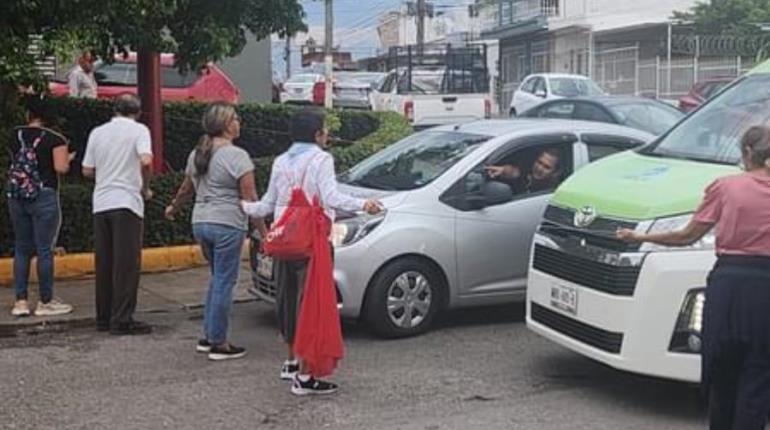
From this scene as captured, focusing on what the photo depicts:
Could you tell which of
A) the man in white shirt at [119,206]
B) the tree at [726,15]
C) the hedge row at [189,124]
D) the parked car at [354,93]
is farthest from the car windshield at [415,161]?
the tree at [726,15]

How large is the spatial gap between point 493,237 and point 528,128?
0.94 meters

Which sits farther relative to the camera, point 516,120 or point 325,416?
point 516,120

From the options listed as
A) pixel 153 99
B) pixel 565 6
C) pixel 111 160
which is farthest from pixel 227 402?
pixel 565 6

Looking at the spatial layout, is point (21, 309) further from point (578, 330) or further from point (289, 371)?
point (578, 330)

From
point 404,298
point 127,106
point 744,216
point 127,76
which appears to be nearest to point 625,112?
point 127,76

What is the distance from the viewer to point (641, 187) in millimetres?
6172

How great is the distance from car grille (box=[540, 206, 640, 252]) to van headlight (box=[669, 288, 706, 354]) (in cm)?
37

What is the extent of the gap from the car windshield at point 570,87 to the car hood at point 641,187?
2108 cm

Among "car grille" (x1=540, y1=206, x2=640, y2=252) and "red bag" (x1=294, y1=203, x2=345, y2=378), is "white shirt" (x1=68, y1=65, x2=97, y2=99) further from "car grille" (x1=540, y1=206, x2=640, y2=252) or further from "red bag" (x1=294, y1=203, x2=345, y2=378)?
"car grille" (x1=540, y1=206, x2=640, y2=252)

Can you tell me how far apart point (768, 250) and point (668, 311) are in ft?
3.72

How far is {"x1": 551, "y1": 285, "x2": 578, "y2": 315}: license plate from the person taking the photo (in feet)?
20.8

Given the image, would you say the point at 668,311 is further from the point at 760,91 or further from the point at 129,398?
the point at 129,398

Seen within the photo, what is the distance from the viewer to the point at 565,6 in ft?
158

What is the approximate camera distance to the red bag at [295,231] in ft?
21.3
